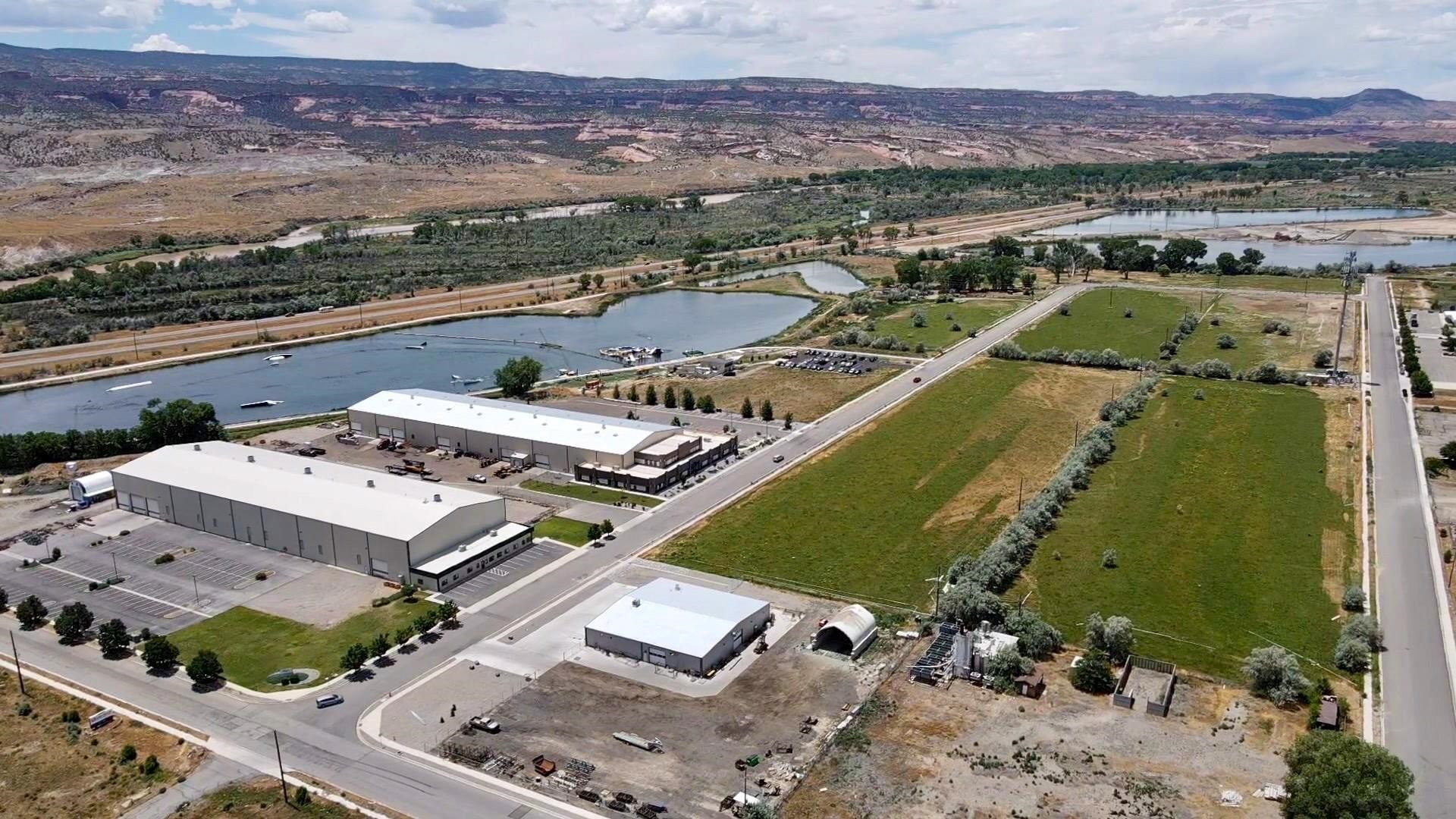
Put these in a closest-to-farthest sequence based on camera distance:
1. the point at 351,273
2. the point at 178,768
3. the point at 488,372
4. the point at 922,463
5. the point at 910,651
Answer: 1. the point at 178,768
2. the point at 910,651
3. the point at 922,463
4. the point at 488,372
5. the point at 351,273

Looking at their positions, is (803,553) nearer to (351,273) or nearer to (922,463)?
(922,463)

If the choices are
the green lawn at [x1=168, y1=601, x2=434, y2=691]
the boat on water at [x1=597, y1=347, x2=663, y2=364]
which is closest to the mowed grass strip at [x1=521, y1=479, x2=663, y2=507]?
the green lawn at [x1=168, y1=601, x2=434, y2=691]

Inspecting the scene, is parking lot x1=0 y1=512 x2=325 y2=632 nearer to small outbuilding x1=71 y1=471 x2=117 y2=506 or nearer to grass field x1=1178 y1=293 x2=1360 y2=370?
small outbuilding x1=71 y1=471 x2=117 y2=506

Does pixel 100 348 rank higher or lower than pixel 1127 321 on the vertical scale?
lower

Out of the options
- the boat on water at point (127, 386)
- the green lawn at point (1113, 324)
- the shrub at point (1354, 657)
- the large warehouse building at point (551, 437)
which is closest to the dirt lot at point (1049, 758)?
the shrub at point (1354, 657)

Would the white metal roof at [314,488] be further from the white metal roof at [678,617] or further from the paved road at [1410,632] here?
the paved road at [1410,632]

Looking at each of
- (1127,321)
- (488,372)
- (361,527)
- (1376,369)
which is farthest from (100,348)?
(1376,369)
